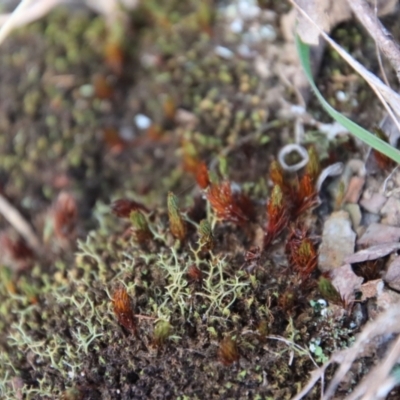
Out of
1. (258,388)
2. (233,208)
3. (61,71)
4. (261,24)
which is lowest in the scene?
(258,388)

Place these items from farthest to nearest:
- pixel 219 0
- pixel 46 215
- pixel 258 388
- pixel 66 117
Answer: pixel 219 0, pixel 66 117, pixel 46 215, pixel 258 388

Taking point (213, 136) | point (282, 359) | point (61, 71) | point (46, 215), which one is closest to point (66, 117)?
point (61, 71)

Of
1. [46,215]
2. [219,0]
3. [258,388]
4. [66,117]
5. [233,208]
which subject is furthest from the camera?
[219,0]

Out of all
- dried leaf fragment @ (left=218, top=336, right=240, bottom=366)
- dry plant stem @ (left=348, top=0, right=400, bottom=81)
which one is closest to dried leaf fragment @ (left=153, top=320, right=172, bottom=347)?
dried leaf fragment @ (left=218, top=336, right=240, bottom=366)

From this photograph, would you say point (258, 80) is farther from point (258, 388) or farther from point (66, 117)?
point (258, 388)

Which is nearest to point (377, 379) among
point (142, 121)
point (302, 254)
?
point (302, 254)

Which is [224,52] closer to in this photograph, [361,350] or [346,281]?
[346,281]
